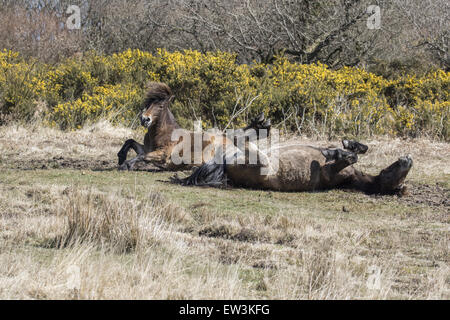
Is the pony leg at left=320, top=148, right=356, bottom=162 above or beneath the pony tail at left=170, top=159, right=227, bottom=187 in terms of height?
above

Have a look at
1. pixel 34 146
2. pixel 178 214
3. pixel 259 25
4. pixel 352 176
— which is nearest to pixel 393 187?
pixel 352 176

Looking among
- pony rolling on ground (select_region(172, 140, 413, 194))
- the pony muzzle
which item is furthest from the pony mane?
pony rolling on ground (select_region(172, 140, 413, 194))

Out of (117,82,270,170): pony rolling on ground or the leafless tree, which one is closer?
(117,82,270,170): pony rolling on ground

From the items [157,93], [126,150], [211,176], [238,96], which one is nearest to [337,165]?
[211,176]

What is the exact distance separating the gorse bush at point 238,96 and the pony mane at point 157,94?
369cm

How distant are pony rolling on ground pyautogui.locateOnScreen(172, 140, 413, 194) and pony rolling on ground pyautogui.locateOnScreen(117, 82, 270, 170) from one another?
1.20m

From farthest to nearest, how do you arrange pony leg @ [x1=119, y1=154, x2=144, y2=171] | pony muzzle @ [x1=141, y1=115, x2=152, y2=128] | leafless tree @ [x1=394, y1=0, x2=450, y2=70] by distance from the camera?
1. leafless tree @ [x1=394, y1=0, x2=450, y2=70]
2. pony leg @ [x1=119, y1=154, x2=144, y2=171]
3. pony muzzle @ [x1=141, y1=115, x2=152, y2=128]

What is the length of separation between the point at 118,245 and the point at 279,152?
384cm

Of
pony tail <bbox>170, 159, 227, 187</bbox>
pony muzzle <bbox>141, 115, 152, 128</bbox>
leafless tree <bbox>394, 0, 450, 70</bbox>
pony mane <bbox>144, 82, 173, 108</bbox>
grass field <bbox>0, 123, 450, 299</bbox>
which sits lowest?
grass field <bbox>0, 123, 450, 299</bbox>

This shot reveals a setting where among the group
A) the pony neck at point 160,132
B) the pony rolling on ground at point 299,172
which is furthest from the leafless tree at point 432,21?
the pony rolling on ground at point 299,172

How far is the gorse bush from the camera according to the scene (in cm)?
1447

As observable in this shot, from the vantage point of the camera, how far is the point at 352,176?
8617 millimetres

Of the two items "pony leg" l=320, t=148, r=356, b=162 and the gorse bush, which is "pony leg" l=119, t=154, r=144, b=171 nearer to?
"pony leg" l=320, t=148, r=356, b=162

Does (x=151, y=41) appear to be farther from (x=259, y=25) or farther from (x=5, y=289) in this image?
(x=5, y=289)
